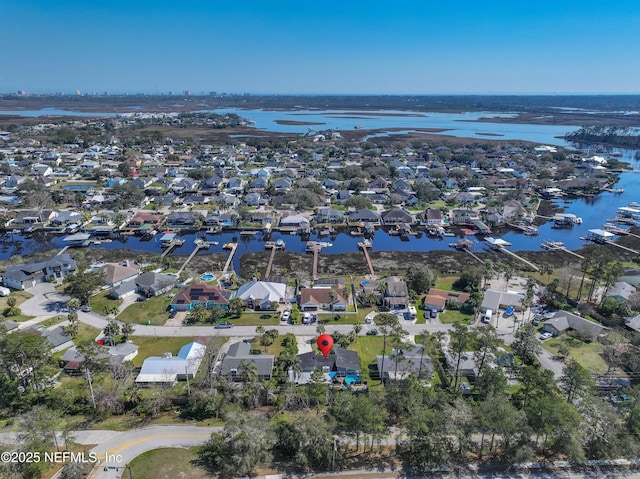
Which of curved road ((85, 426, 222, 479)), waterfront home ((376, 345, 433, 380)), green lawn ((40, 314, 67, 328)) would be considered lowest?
green lawn ((40, 314, 67, 328))

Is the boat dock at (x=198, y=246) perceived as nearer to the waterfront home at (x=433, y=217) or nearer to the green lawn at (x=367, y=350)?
the green lawn at (x=367, y=350)

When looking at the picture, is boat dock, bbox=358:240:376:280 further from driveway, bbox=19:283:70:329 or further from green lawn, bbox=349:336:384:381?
driveway, bbox=19:283:70:329

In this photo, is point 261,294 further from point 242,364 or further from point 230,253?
point 230,253

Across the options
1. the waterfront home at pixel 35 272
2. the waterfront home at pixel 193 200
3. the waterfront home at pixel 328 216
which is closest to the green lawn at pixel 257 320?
the waterfront home at pixel 35 272

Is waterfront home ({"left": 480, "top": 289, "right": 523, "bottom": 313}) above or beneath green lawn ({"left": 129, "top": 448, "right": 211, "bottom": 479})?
above

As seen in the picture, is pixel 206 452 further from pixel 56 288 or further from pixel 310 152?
pixel 310 152

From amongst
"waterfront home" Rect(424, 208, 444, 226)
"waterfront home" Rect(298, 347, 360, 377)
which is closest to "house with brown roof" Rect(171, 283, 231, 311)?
"waterfront home" Rect(298, 347, 360, 377)

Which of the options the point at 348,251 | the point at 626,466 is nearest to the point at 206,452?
the point at 626,466
